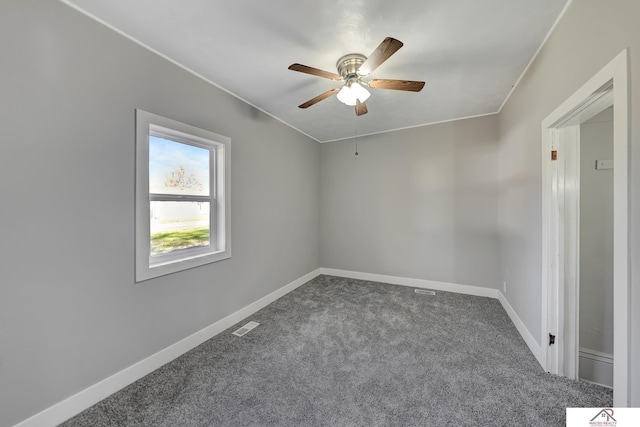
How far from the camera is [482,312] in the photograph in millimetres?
2877

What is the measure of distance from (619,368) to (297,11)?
2606 mm

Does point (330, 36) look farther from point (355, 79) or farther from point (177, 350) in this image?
point (177, 350)

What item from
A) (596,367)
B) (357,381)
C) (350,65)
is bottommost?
(596,367)

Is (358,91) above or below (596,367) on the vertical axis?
above

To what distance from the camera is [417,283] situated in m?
3.81

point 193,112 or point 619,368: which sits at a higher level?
point 193,112

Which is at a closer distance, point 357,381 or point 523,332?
point 357,381

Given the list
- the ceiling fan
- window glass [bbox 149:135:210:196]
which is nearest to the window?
window glass [bbox 149:135:210:196]

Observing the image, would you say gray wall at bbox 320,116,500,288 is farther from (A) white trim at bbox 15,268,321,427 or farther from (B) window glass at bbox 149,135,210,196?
(B) window glass at bbox 149,135,210,196

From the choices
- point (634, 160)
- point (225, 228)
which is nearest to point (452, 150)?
point (634, 160)

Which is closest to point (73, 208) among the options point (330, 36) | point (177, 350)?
point (177, 350)

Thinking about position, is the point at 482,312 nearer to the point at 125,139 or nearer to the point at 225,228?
the point at 225,228

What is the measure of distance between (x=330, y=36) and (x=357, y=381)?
2.64 meters

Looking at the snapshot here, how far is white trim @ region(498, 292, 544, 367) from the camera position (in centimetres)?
198
